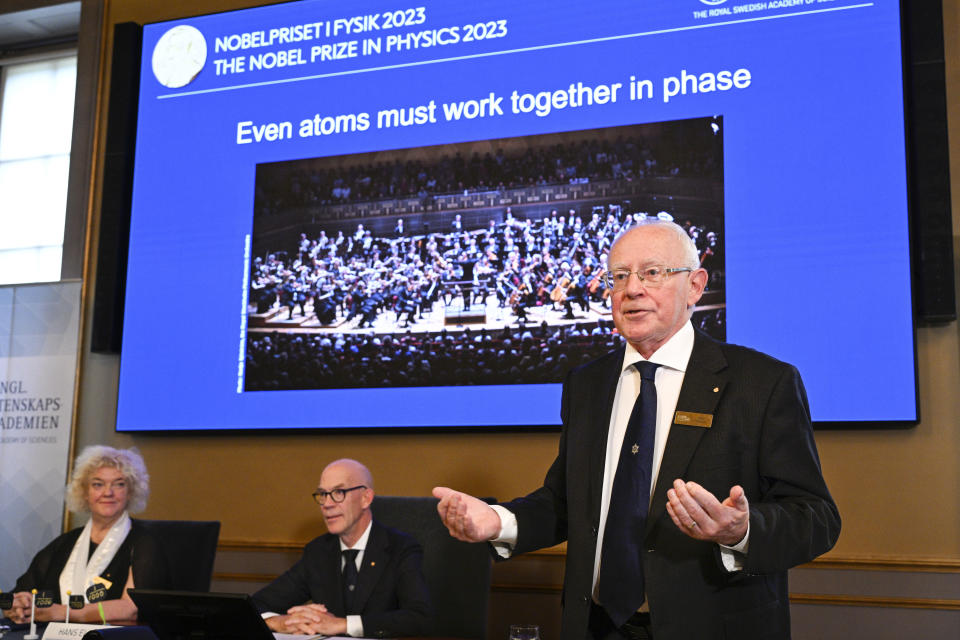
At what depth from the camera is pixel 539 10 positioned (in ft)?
14.6

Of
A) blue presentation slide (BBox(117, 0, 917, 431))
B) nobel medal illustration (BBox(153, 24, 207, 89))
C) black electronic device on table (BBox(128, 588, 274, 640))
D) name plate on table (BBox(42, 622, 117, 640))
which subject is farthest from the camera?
nobel medal illustration (BBox(153, 24, 207, 89))

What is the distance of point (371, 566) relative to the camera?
3.44m

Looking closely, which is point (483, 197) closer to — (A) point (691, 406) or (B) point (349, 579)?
(B) point (349, 579)

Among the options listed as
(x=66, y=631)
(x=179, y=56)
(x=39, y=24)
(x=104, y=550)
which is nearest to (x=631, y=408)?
(x=66, y=631)

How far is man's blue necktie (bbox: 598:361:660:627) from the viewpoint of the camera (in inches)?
77.7

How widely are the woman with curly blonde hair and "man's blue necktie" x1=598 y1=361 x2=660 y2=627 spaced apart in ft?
7.22

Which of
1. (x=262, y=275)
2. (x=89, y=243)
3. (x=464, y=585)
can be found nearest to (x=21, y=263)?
(x=89, y=243)

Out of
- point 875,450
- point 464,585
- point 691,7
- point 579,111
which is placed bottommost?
point 464,585

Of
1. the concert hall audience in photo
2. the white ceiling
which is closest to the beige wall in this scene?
the concert hall audience in photo

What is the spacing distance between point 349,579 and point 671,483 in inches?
72.1

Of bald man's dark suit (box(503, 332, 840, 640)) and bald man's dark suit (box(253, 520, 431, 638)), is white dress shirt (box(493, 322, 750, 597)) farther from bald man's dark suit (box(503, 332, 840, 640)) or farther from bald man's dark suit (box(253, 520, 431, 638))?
bald man's dark suit (box(253, 520, 431, 638))

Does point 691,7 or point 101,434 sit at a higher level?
point 691,7

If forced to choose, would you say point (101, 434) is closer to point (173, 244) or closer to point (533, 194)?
point (173, 244)

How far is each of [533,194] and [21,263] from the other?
11.7ft
